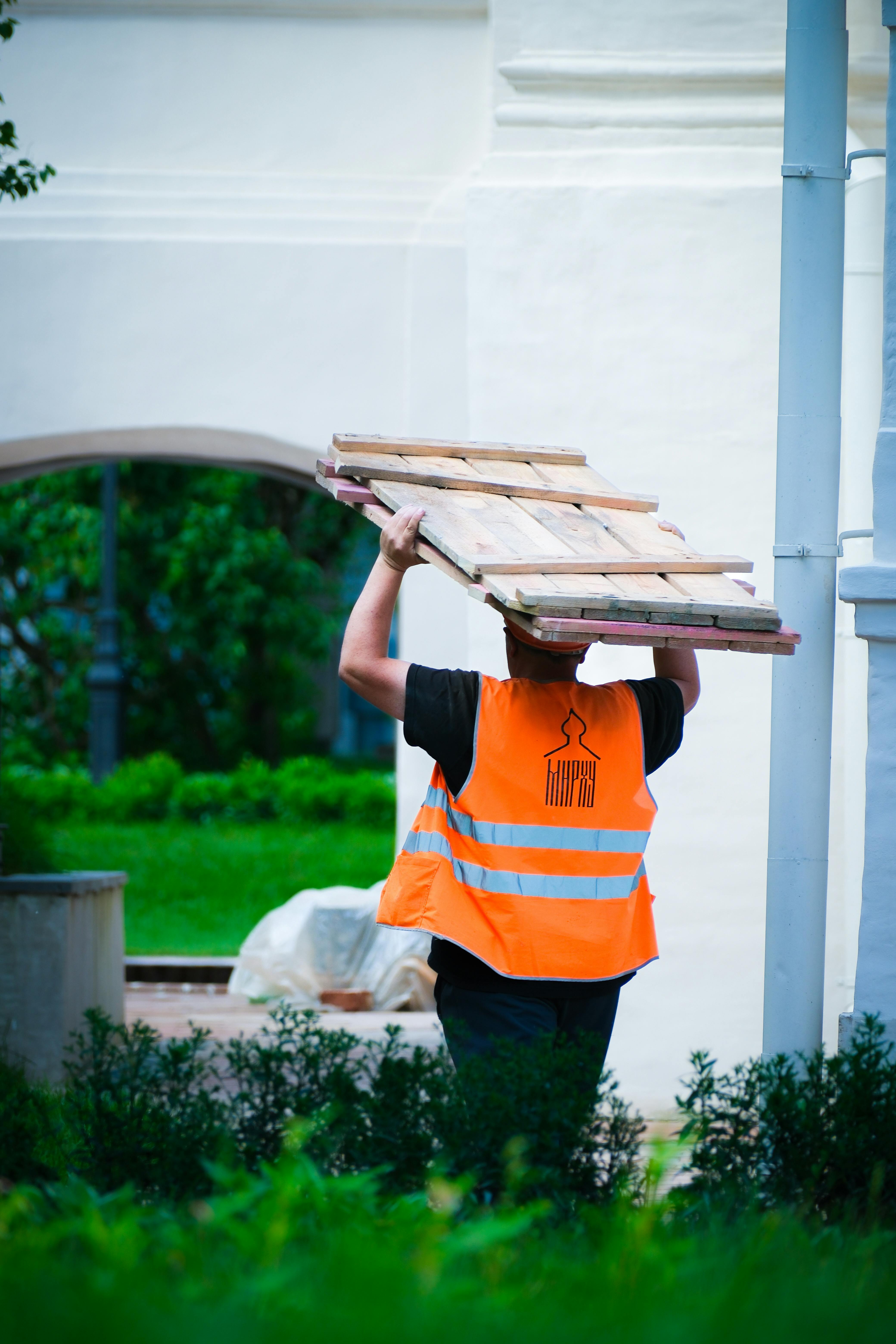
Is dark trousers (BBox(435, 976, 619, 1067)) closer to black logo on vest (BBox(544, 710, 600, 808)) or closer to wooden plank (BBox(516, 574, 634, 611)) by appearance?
black logo on vest (BBox(544, 710, 600, 808))

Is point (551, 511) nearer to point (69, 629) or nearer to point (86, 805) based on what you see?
point (86, 805)

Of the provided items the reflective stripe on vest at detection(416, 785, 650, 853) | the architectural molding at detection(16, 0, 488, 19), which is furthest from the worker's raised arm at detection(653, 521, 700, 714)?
the architectural molding at detection(16, 0, 488, 19)

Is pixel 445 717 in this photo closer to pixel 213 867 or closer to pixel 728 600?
pixel 728 600

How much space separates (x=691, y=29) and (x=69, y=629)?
62.6 feet

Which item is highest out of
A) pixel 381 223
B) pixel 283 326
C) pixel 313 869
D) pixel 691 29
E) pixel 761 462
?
pixel 691 29

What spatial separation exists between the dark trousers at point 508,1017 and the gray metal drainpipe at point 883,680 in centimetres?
87

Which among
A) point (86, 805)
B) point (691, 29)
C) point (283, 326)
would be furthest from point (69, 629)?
point (691, 29)

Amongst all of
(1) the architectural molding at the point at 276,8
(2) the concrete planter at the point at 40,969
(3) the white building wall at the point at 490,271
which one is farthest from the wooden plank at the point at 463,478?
(1) the architectural molding at the point at 276,8

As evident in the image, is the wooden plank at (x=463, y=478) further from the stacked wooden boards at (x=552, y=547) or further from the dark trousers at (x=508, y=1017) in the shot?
the dark trousers at (x=508, y=1017)

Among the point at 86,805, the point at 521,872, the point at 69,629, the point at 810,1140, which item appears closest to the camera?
the point at 810,1140

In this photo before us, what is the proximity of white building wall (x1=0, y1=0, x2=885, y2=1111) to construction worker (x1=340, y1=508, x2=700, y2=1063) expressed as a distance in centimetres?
251

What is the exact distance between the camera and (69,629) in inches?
966

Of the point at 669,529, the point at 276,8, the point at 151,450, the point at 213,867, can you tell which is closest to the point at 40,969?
the point at 151,450

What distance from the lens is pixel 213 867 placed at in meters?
15.6
